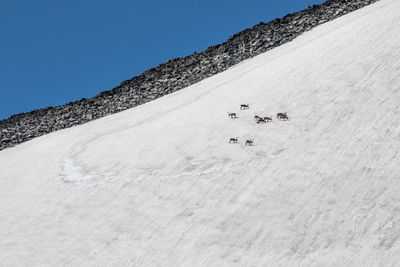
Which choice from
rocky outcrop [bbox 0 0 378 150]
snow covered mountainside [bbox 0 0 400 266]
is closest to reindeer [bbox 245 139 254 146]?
snow covered mountainside [bbox 0 0 400 266]

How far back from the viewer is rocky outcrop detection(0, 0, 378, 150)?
21.3m

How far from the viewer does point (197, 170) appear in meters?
9.30

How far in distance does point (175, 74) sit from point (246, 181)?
1573cm

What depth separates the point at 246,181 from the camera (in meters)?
8.30

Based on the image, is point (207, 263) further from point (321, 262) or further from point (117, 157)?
point (117, 157)

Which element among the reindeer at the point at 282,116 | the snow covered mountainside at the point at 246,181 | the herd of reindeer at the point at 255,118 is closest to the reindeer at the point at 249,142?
the herd of reindeer at the point at 255,118

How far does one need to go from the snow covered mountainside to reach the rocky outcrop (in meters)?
7.13

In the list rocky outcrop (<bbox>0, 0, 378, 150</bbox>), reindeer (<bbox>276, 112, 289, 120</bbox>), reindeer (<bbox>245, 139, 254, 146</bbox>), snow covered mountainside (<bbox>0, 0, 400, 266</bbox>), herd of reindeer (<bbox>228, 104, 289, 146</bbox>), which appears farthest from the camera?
rocky outcrop (<bbox>0, 0, 378, 150</bbox>)

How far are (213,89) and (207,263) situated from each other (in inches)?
403

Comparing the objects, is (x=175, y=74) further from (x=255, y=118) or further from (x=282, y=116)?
(x=282, y=116)

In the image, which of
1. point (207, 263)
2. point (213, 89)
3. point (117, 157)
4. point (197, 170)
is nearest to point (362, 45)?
point (213, 89)

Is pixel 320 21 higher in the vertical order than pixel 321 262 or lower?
higher

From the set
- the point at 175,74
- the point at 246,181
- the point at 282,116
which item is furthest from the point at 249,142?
the point at 175,74

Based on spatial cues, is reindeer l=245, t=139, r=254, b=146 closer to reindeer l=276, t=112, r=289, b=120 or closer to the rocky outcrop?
reindeer l=276, t=112, r=289, b=120
